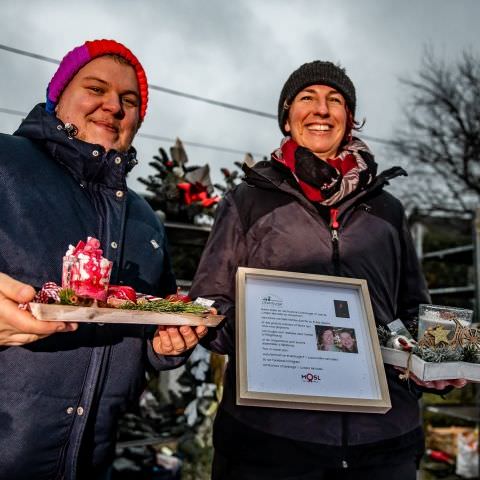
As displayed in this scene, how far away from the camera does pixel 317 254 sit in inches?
73.9

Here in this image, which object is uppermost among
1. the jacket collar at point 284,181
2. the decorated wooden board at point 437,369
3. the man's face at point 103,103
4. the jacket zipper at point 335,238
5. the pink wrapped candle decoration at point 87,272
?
the man's face at point 103,103

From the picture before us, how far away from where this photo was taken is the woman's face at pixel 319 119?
2098 millimetres

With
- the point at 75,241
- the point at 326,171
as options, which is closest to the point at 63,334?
the point at 75,241

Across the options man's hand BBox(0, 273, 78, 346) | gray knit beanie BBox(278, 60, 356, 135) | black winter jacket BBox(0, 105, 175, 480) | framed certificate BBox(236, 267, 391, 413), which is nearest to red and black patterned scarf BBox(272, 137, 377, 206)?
gray knit beanie BBox(278, 60, 356, 135)

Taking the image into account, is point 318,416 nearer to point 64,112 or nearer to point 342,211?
point 342,211

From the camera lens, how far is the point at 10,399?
147 cm

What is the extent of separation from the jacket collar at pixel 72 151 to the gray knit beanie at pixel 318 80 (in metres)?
0.79

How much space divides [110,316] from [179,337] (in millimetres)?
337

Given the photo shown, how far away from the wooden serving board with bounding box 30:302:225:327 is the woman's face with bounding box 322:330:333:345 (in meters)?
0.40

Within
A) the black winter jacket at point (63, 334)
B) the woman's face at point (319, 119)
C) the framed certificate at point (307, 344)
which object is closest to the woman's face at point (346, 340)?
the framed certificate at point (307, 344)

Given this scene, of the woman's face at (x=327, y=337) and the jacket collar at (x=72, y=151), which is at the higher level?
the jacket collar at (x=72, y=151)

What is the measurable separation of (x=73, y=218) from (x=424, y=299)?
137cm

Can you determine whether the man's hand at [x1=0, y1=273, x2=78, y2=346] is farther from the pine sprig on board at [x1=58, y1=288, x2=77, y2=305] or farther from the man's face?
the man's face

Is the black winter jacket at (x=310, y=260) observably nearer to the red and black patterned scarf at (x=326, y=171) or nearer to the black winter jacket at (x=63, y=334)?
the red and black patterned scarf at (x=326, y=171)
